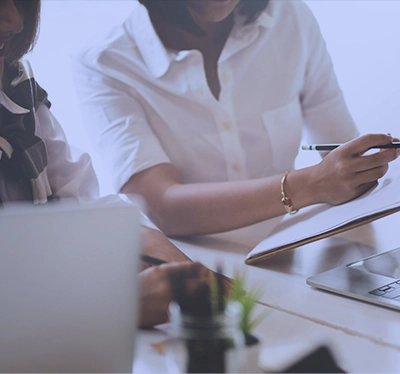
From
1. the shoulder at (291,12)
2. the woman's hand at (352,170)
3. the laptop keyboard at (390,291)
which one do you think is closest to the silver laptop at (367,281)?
the laptop keyboard at (390,291)

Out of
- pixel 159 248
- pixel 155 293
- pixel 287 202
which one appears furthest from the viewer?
pixel 287 202

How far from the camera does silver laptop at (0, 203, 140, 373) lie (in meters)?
0.47

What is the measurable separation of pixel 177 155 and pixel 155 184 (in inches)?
7.0

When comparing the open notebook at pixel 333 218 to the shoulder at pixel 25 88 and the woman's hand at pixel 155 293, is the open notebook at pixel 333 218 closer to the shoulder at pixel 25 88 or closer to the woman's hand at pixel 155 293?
the woman's hand at pixel 155 293

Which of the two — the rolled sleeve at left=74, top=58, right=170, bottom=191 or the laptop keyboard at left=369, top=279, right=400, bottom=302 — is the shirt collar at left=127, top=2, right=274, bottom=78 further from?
the laptop keyboard at left=369, top=279, right=400, bottom=302

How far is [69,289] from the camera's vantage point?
0.49 m

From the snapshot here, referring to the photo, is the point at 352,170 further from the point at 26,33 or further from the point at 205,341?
the point at 26,33

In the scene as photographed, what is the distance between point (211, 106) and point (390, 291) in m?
0.80

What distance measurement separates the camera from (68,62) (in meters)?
1.28

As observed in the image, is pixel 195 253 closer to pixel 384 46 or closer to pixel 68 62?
pixel 68 62

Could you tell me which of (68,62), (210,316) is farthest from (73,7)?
(210,316)

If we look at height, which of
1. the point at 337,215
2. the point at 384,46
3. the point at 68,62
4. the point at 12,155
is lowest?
the point at 337,215

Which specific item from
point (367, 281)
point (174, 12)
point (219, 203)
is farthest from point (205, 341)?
point (174, 12)

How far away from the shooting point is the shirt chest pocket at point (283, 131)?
59.6 inches
